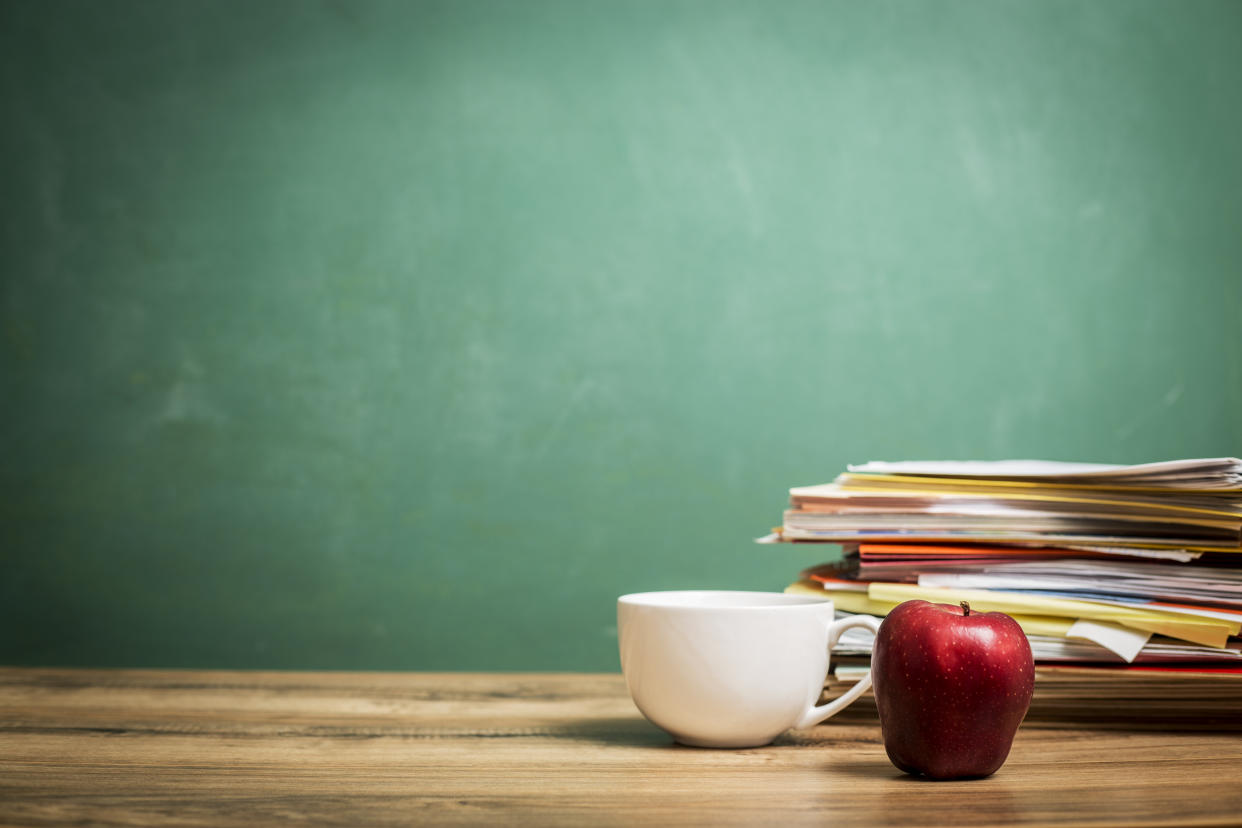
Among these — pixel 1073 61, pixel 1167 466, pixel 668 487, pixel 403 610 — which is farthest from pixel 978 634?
pixel 1073 61

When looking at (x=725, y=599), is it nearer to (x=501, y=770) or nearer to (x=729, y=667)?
(x=729, y=667)

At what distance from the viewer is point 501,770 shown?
563 mm

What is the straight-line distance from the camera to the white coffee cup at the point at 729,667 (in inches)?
24.0

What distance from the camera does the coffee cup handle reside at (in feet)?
2.09

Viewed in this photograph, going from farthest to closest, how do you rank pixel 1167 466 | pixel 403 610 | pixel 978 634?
pixel 403 610 → pixel 1167 466 → pixel 978 634

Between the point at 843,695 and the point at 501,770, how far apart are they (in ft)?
0.77

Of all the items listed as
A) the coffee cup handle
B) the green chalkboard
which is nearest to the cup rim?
the coffee cup handle

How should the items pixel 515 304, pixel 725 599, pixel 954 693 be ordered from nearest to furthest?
pixel 954 693, pixel 725 599, pixel 515 304

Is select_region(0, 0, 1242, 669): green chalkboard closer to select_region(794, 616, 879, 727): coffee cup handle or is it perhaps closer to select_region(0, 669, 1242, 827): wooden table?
select_region(0, 669, 1242, 827): wooden table

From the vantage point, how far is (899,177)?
1466 mm

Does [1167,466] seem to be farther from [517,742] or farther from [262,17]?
[262,17]

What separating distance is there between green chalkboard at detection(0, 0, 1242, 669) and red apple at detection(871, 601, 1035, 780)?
2.83ft

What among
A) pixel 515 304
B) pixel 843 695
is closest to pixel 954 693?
pixel 843 695

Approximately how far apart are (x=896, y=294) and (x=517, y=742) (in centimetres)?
102
